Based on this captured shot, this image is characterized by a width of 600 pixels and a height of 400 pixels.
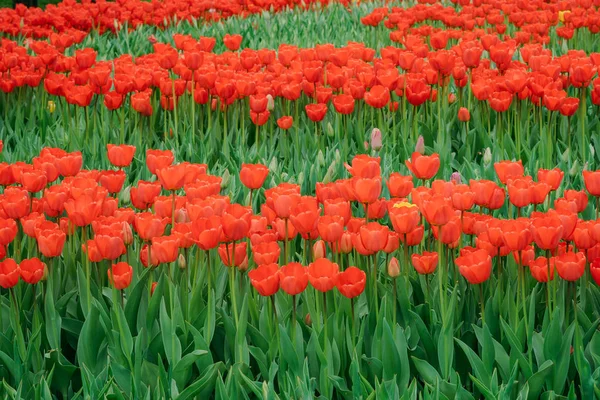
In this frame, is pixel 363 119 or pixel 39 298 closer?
pixel 39 298

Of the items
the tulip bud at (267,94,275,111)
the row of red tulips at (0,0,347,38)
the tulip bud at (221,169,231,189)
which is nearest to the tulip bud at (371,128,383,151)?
the tulip bud at (267,94,275,111)

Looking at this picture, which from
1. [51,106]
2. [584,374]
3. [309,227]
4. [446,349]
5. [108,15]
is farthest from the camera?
[108,15]

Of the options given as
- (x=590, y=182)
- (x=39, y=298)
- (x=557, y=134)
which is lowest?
(x=557, y=134)

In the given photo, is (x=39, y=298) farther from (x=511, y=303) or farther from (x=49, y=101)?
(x=49, y=101)

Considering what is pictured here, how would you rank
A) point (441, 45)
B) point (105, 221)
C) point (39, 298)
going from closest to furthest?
point (105, 221) < point (39, 298) < point (441, 45)

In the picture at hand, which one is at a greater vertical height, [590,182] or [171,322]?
[590,182]

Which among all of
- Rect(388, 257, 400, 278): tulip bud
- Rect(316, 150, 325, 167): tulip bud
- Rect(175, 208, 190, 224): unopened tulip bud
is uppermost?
Rect(175, 208, 190, 224): unopened tulip bud

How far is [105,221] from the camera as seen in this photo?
7.64ft

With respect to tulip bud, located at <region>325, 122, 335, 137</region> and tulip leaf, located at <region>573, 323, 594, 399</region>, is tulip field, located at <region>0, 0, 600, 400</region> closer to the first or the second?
tulip leaf, located at <region>573, 323, 594, 399</region>

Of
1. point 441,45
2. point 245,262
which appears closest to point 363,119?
point 441,45

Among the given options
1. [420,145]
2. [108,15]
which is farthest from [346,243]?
[108,15]

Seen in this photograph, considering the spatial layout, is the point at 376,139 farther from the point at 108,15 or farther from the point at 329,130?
the point at 108,15

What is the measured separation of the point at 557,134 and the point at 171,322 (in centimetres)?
314

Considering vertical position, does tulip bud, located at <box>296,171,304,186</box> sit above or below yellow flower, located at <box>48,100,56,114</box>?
above
